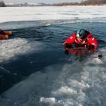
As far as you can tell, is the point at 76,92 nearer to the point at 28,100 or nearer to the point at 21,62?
the point at 28,100

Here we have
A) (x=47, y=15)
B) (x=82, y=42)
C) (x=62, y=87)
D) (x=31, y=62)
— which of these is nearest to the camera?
(x=62, y=87)

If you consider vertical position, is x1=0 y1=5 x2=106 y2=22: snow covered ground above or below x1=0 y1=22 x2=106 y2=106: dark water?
below

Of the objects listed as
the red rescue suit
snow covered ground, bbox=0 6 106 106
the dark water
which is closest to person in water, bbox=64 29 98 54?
the red rescue suit

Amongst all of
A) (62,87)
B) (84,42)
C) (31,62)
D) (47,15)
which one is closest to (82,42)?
(84,42)

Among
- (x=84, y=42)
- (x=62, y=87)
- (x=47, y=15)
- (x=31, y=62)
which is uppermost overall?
(x=62, y=87)

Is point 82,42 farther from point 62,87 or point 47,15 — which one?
point 47,15

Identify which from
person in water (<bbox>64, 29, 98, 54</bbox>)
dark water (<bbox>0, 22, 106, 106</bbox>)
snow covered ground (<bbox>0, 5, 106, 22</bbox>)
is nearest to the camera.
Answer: dark water (<bbox>0, 22, 106, 106</bbox>)

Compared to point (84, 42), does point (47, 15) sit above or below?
below

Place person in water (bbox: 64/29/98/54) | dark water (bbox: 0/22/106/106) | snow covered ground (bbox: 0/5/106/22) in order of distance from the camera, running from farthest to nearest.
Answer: snow covered ground (bbox: 0/5/106/22) → person in water (bbox: 64/29/98/54) → dark water (bbox: 0/22/106/106)

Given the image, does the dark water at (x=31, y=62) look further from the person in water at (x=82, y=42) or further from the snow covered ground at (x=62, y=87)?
the person in water at (x=82, y=42)

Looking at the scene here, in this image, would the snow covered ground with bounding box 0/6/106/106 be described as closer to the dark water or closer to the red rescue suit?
the dark water

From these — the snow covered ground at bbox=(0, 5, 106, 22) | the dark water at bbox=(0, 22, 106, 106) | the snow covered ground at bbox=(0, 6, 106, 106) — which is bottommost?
the snow covered ground at bbox=(0, 5, 106, 22)

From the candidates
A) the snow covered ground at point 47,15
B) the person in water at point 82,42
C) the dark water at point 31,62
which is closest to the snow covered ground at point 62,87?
the dark water at point 31,62

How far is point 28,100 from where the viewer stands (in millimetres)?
6211
